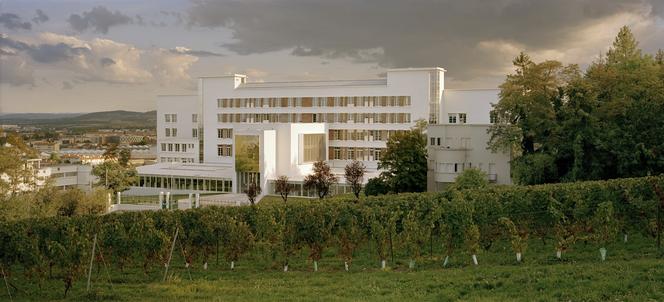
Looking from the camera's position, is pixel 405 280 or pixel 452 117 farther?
pixel 452 117

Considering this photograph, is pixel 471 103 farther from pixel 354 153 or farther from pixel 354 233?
pixel 354 233

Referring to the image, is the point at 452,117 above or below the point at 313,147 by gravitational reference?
above

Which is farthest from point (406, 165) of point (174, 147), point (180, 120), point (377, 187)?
point (180, 120)

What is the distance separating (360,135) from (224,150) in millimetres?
14218

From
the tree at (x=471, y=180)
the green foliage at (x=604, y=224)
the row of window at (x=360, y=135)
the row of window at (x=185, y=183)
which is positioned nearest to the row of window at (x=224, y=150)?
the row of window at (x=185, y=183)

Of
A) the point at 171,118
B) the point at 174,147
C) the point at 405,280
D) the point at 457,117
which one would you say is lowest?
the point at 405,280

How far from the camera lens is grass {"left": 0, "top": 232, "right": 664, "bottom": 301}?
1278 cm

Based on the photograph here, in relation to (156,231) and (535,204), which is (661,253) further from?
(156,231)

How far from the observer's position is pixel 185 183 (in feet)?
A: 181

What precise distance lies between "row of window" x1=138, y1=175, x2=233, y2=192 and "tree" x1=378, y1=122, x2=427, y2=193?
1839 centimetres

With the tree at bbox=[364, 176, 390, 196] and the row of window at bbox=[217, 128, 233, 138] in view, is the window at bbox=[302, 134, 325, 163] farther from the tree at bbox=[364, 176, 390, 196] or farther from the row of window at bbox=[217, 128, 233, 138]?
the tree at bbox=[364, 176, 390, 196]

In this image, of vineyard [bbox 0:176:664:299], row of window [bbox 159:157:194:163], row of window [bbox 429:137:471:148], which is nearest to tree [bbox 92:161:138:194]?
row of window [bbox 159:157:194:163]

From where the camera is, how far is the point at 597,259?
16688 millimetres

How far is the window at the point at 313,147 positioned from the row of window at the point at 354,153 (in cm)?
133
